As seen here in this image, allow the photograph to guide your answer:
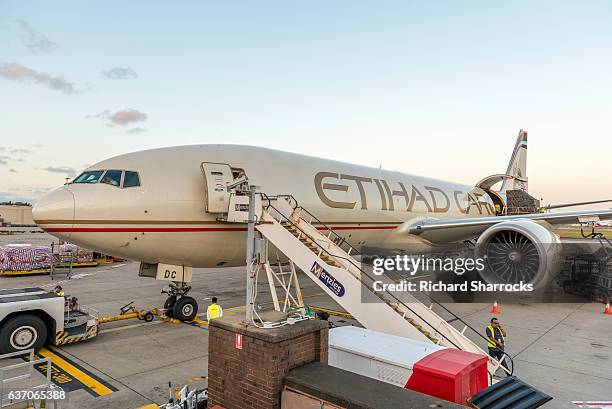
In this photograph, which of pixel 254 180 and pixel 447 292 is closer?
pixel 254 180

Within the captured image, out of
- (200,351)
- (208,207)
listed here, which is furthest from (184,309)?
(208,207)

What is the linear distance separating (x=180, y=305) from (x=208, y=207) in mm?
3486

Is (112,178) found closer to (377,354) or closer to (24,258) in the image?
(377,354)

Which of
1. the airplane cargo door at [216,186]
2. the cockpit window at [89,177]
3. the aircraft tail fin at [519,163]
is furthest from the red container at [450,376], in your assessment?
the aircraft tail fin at [519,163]

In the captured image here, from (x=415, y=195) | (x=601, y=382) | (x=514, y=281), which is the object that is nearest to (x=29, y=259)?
(x=415, y=195)

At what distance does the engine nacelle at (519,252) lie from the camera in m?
13.6

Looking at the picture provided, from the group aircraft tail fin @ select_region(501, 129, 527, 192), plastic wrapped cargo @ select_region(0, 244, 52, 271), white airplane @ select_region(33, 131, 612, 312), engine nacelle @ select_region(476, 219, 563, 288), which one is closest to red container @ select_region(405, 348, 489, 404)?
white airplane @ select_region(33, 131, 612, 312)

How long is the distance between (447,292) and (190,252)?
13.1 m

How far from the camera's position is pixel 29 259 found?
2362cm

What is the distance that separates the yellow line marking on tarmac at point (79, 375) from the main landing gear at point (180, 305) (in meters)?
3.46

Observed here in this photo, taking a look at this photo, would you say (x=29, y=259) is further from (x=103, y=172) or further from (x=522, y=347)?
(x=522, y=347)

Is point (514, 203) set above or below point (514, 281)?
above

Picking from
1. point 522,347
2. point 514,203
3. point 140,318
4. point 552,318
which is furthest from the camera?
point 514,203

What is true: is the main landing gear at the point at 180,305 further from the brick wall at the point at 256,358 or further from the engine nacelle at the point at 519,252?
the engine nacelle at the point at 519,252
